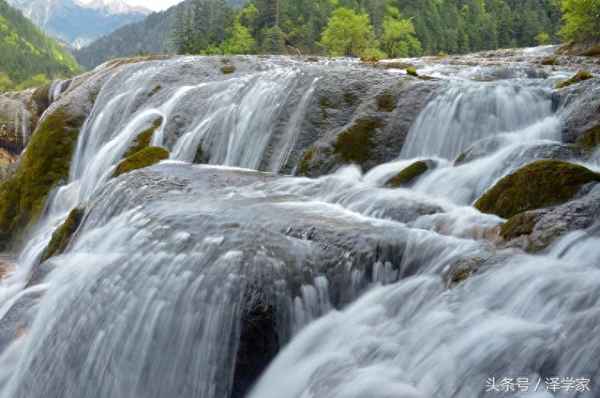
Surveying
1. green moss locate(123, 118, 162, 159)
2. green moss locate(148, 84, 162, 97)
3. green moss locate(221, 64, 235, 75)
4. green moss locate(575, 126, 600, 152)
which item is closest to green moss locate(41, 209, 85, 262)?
green moss locate(123, 118, 162, 159)

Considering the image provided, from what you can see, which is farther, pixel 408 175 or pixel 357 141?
pixel 357 141

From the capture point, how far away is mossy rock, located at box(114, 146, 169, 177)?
11852 mm

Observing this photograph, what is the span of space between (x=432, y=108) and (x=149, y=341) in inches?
280

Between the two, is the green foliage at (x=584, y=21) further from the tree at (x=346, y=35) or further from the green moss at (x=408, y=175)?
the tree at (x=346, y=35)

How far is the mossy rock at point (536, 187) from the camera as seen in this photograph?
21.2ft

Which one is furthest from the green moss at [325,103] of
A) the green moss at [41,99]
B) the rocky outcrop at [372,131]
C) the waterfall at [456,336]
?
the green moss at [41,99]

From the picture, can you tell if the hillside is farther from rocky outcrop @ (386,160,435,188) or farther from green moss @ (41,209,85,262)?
rocky outcrop @ (386,160,435,188)

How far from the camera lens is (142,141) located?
1399 cm

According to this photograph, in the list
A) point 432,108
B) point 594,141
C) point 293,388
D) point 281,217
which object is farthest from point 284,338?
point 432,108

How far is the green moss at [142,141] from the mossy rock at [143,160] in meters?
1.56

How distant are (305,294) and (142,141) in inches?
365

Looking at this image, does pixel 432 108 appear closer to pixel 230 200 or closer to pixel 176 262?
pixel 230 200

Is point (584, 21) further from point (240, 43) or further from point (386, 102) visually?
point (240, 43)

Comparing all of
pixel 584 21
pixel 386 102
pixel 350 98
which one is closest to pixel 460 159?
pixel 386 102
